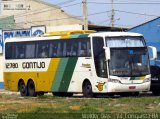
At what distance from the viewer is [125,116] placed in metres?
17.1

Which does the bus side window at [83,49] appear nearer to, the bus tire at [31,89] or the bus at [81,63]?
the bus at [81,63]

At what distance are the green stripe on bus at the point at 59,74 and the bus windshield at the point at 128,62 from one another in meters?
3.40

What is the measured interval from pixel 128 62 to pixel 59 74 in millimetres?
4627

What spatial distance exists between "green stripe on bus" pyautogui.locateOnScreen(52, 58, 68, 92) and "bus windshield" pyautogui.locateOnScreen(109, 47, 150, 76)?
3.40 metres

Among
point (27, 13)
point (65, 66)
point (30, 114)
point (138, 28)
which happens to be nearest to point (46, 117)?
point (30, 114)

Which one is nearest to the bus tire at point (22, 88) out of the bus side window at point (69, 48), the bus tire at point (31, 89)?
the bus tire at point (31, 89)

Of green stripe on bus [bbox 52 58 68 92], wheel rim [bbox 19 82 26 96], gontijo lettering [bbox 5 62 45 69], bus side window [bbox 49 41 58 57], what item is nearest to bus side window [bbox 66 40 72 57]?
green stripe on bus [bbox 52 58 68 92]

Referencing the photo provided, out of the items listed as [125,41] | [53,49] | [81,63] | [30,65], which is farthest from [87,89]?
[30,65]

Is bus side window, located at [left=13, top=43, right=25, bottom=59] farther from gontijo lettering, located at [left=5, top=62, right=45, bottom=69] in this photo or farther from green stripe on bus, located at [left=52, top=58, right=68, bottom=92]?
green stripe on bus, located at [left=52, top=58, right=68, bottom=92]

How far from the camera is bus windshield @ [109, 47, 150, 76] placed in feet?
93.8

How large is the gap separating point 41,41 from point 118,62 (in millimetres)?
6114

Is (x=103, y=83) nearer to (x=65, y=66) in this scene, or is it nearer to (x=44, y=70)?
(x=65, y=66)

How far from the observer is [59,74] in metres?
31.8

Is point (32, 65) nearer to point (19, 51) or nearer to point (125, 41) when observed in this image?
point (19, 51)
